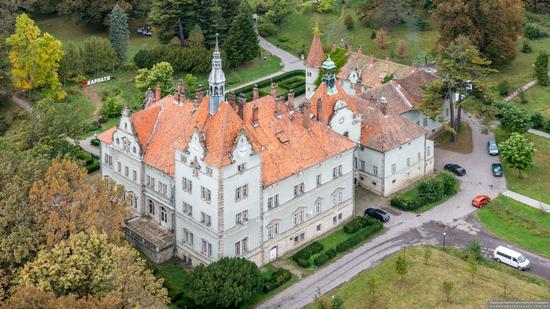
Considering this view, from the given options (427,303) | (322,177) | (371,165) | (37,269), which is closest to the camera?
(37,269)

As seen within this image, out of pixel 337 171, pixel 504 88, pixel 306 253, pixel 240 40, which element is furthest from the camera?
pixel 240 40

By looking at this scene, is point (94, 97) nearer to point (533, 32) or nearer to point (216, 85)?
point (216, 85)

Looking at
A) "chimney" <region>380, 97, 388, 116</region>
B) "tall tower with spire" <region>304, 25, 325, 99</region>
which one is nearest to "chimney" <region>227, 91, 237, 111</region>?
"chimney" <region>380, 97, 388, 116</region>

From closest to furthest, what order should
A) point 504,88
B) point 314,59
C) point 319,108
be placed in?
1. point 319,108
2. point 314,59
3. point 504,88

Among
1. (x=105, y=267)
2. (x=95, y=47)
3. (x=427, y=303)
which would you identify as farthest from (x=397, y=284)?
(x=95, y=47)

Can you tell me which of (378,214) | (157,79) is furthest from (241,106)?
(157,79)

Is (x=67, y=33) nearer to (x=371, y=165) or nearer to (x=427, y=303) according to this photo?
(x=371, y=165)
